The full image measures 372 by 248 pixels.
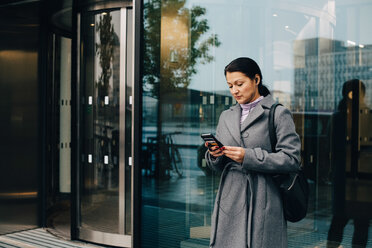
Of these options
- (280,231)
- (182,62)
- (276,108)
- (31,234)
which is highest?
(182,62)

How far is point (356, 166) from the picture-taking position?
183 inches

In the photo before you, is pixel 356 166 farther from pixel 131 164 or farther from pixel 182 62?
pixel 131 164

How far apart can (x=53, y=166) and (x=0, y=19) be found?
7.31 ft

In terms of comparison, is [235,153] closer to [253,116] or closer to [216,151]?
[216,151]

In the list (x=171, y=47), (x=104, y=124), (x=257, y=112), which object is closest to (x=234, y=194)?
(x=257, y=112)

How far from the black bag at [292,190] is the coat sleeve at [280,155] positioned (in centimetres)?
4

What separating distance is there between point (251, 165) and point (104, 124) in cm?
336

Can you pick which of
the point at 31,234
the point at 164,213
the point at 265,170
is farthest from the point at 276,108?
the point at 31,234

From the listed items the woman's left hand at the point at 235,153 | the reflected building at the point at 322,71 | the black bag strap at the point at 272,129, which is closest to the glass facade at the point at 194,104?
the reflected building at the point at 322,71

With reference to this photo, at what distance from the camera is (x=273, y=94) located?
4.82 meters

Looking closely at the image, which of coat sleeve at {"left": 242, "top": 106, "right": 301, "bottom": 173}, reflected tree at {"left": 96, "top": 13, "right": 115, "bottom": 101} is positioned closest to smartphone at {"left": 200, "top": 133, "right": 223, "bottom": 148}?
coat sleeve at {"left": 242, "top": 106, "right": 301, "bottom": 173}

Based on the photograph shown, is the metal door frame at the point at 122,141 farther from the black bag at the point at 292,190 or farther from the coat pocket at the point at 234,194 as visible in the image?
the black bag at the point at 292,190

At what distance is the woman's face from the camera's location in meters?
2.75

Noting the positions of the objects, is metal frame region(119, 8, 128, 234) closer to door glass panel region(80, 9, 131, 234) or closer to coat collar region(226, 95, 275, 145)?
door glass panel region(80, 9, 131, 234)
